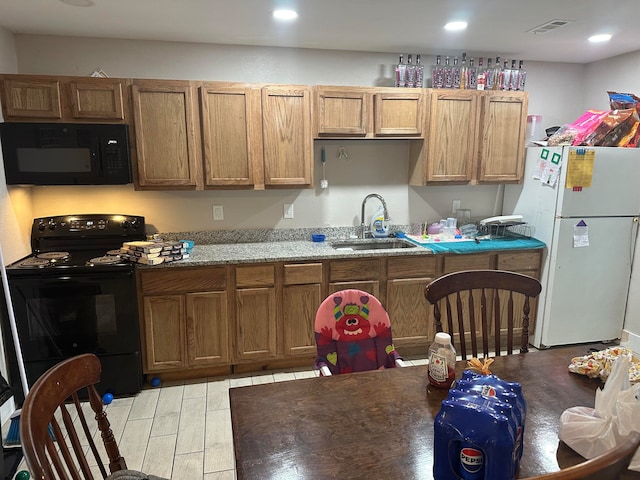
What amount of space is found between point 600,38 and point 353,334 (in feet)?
9.42

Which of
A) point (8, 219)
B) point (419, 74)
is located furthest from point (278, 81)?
point (8, 219)

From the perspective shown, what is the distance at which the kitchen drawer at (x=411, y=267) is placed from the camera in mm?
3264

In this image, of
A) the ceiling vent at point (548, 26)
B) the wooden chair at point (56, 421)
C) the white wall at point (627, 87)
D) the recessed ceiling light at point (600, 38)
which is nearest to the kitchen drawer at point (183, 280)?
the wooden chair at point (56, 421)

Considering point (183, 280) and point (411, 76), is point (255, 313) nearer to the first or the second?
point (183, 280)

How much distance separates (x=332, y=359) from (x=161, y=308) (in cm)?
151

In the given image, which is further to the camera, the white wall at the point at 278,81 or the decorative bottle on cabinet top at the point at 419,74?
the decorative bottle on cabinet top at the point at 419,74

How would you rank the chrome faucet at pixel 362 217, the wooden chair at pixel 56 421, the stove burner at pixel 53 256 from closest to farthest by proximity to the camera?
the wooden chair at pixel 56 421 → the stove burner at pixel 53 256 → the chrome faucet at pixel 362 217

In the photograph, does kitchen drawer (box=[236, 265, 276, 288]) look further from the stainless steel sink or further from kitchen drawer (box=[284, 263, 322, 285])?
the stainless steel sink

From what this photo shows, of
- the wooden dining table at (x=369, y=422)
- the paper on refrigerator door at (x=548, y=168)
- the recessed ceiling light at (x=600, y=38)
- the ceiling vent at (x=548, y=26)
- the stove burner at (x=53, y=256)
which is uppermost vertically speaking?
the recessed ceiling light at (x=600, y=38)


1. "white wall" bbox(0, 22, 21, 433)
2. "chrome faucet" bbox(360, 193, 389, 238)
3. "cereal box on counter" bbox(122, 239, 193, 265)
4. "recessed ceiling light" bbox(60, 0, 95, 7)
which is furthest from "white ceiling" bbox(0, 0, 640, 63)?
"cereal box on counter" bbox(122, 239, 193, 265)

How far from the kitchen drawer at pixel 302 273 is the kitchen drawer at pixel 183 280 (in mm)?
442

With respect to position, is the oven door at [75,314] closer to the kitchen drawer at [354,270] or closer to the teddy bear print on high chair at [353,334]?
the kitchen drawer at [354,270]

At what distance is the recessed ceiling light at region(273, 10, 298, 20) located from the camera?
2.52 metres

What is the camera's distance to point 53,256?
292 cm
